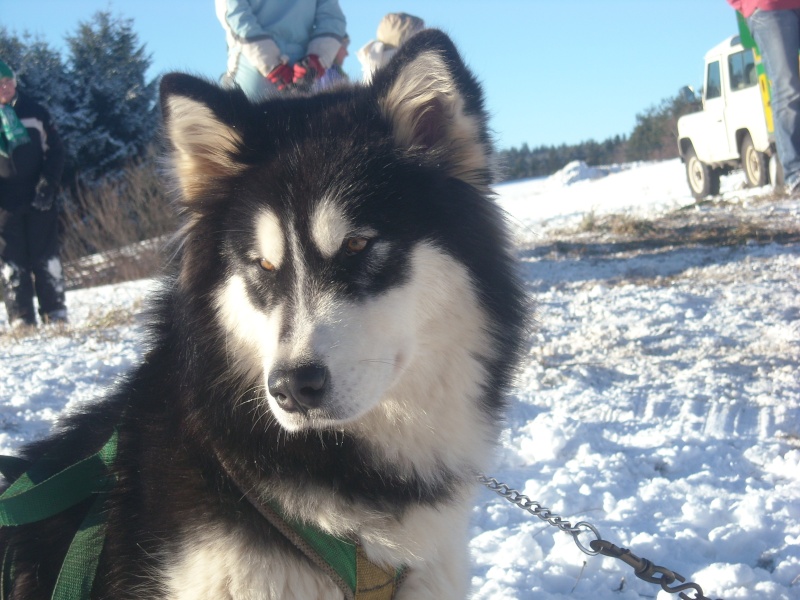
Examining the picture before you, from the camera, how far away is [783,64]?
581cm

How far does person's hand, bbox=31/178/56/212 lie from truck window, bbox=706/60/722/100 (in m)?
12.2

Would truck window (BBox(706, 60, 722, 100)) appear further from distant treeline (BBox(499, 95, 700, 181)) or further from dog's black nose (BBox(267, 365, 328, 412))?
distant treeline (BBox(499, 95, 700, 181))

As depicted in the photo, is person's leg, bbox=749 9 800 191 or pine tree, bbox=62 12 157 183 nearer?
person's leg, bbox=749 9 800 191

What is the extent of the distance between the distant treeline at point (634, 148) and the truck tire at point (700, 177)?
1872 centimetres

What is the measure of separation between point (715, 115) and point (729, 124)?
2.51ft

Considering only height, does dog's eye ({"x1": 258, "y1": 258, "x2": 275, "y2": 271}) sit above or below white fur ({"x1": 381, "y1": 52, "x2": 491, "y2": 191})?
below

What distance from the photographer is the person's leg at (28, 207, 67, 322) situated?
7.04 meters

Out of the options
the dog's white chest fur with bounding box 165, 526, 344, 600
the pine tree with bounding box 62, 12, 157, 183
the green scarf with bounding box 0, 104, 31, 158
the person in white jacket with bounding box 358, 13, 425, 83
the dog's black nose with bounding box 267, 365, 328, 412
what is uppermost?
the pine tree with bounding box 62, 12, 157, 183

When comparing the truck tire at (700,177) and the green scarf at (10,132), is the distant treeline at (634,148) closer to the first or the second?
the truck tire at (700,177)

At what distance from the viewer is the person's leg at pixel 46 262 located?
7035mm

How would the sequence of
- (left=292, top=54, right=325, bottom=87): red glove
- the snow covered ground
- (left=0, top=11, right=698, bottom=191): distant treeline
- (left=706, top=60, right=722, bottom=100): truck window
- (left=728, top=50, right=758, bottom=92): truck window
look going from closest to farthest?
1. the snow covered ground
2. (left=292, top=54, right=325, bottom=87): red glove
3. (left=728, top=50, right=758, bottom=92): truck window
4. (left=706, top=60, right=722, bottom=100): truck window
5. (left=0, top=11, right=698, bottom=191): distant treeline

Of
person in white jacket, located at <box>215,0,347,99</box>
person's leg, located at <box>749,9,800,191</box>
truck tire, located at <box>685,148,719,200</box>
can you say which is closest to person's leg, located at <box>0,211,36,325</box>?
person in white jacket, located at <box>215,0,347,99</box>

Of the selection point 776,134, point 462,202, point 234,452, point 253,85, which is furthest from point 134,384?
point 776,134

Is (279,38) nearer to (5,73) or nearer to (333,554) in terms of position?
(5,73)
